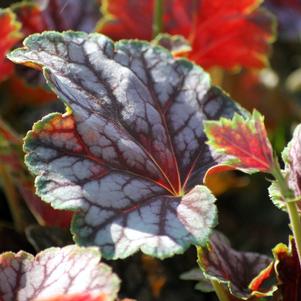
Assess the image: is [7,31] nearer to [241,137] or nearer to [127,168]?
[127,168]

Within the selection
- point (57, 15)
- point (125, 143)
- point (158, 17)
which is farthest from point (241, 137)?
point (57, 15)

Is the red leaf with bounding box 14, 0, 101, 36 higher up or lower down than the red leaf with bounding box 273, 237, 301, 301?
higher up

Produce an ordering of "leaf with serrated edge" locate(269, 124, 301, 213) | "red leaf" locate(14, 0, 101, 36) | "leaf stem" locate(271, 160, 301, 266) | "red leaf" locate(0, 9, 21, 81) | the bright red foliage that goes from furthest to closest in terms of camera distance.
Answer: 1. the bright red foliage
2. "red leaf" locate(14, 0, 101, 36)
3. "red leaf" locate(0, 9, 21, 81)
4. "leaf with serrated edge" locate(269, 124, 301, 213)
5. "leaf stem" locate(271, 160, 301, 266)

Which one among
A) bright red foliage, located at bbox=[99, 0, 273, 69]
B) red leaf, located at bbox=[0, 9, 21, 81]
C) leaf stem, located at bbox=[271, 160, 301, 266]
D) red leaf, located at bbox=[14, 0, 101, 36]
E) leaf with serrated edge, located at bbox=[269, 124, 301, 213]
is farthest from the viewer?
bright red foliage, located at bbox=[99, 0, 273, 69]

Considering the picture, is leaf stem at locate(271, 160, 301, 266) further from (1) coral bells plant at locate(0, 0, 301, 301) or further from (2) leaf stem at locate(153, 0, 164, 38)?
(2) leaf stem at locate(153, 0, 164, 38)

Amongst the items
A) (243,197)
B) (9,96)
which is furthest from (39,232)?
(243,197)

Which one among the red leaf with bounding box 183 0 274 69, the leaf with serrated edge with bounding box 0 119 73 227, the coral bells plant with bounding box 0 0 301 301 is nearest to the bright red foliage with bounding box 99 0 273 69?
the red leaf with bounding box 183 0 274 69

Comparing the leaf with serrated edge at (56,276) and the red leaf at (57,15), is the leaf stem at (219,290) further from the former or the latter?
the red leaf at (57,15)
